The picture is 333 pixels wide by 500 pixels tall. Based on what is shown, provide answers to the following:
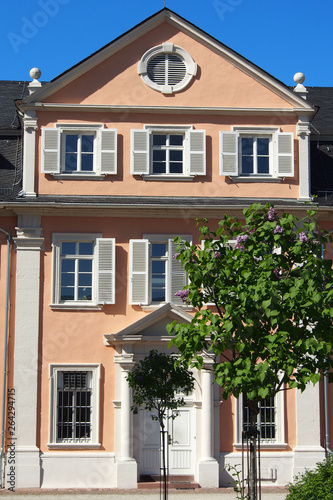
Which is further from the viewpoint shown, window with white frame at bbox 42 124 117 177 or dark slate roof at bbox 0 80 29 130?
dark slate roof at bbox 0 80 29 130

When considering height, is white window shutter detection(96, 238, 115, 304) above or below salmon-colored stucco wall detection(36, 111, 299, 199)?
below

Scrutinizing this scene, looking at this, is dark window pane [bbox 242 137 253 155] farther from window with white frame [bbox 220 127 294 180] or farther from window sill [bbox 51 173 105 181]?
window sill [bbox 51 173 105 181]

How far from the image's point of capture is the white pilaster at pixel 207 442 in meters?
21.9

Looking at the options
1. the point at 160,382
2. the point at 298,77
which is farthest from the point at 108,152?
the point at 160,382

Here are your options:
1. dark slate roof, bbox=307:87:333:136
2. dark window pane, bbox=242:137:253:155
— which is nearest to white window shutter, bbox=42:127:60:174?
dark window pane, bbox=242:137:253:155

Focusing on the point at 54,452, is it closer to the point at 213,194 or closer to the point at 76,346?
the point at 76,346

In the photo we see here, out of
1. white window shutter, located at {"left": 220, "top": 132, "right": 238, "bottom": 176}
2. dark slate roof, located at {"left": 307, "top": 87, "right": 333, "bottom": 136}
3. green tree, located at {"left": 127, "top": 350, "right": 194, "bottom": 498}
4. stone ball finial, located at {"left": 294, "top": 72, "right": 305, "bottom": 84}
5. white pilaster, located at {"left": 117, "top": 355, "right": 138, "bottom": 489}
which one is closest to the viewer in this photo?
green tree, located at {"left": 127, "top": 350, "right": 194, "bottom": 498}

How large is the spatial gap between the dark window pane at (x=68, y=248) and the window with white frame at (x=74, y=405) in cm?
292

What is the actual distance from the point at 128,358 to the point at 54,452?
2958 mm

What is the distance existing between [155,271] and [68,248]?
233 cm

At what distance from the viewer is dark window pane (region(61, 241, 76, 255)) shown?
2295cm

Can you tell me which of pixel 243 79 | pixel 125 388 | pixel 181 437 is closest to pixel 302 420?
pixel 181 437

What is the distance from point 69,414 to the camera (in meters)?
22.4

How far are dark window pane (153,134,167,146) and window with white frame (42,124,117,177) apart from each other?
1.10 metres
